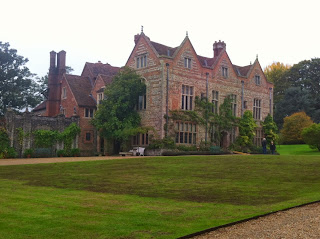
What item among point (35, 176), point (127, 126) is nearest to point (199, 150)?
point (127, 126)

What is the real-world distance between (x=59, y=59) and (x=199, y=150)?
2337 cm

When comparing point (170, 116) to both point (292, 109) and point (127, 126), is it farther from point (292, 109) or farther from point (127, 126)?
point (292, 109)

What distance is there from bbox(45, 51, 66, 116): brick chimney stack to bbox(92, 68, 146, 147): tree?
1159 centimetres

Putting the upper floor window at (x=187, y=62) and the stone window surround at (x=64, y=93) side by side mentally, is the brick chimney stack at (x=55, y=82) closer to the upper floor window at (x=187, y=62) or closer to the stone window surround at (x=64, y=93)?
the stone window surround at (x=64, y=93)

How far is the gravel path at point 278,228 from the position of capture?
8.09 metres

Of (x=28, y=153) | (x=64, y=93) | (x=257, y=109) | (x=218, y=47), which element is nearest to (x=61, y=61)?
(x=64, y=93)

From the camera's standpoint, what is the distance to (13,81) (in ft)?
176

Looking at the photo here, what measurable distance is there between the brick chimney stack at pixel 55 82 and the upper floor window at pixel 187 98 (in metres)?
17.9

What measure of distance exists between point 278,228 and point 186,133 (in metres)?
31.0

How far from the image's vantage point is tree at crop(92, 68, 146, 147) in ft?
127

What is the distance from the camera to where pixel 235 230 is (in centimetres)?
853

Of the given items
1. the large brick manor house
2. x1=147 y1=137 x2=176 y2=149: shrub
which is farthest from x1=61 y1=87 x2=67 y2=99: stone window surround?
x1=147 y1=137 x2=176 y2=149: shrub

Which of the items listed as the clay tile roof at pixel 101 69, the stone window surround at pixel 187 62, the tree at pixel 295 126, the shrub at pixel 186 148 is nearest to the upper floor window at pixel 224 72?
the stone window surround at pixel 187 62

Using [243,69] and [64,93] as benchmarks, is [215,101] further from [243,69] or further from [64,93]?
[64,93]
